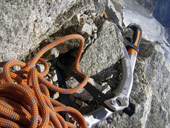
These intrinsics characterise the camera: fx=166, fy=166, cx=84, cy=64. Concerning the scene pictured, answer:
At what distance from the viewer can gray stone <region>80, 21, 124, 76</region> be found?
1148 millimetres

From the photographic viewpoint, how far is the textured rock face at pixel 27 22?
0.73m

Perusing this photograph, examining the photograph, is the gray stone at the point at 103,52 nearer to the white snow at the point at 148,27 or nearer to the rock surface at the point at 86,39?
the rock surface at the point at 86,39

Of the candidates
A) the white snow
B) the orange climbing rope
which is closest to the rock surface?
the orange climbing rope

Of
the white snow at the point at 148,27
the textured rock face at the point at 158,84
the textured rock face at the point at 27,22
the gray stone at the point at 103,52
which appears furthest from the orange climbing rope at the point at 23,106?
the white snow at the point at 148,27

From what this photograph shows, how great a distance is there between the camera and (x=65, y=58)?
48.1 inches

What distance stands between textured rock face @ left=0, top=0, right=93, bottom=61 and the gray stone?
0.27 meters

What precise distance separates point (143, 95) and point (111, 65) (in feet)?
1.06

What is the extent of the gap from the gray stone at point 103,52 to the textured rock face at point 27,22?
0.88 ft

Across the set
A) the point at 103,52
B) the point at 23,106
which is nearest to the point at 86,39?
the point at 103,52

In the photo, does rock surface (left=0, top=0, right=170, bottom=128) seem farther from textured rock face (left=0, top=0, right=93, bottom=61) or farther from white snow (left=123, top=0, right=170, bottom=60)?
white snow (left=123, top=0, right=170, bottom=60)

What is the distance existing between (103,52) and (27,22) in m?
0.57

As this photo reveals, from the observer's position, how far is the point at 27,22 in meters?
0.79

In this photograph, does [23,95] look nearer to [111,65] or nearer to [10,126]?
[10,126]

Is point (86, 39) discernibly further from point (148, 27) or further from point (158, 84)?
point (148, 27)
